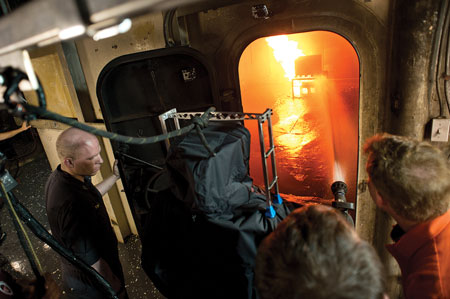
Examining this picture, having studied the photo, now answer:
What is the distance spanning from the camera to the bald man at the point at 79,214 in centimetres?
235

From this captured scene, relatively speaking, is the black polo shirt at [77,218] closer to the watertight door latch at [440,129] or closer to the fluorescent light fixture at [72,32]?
the fluorescent light fixture at [72,32]

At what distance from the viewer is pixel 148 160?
3590 millimetres

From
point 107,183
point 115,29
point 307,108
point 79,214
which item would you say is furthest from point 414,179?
point 307,108

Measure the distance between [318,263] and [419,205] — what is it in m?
1.08

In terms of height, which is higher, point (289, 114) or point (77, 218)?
point (77, 218)

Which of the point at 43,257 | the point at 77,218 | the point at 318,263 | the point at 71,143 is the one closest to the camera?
the point at 318,263

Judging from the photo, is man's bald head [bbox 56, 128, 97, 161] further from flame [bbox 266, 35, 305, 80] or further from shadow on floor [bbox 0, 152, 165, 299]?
flame [bbox 266, 35, 305, 80]

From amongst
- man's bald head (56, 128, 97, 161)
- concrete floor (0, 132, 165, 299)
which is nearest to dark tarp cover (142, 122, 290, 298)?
man's bald head (56, 128, 97, 161)

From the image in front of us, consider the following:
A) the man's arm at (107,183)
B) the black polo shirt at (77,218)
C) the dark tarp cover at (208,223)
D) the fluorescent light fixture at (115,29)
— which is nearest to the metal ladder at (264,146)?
the dark tarp cover at (208,223)

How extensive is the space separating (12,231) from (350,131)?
33.0 feet

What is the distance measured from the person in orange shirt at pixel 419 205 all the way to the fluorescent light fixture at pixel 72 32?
1838mm

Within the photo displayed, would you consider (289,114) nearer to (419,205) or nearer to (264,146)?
(264,146)

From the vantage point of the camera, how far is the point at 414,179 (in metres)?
1.60

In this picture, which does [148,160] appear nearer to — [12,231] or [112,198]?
[112,198]
